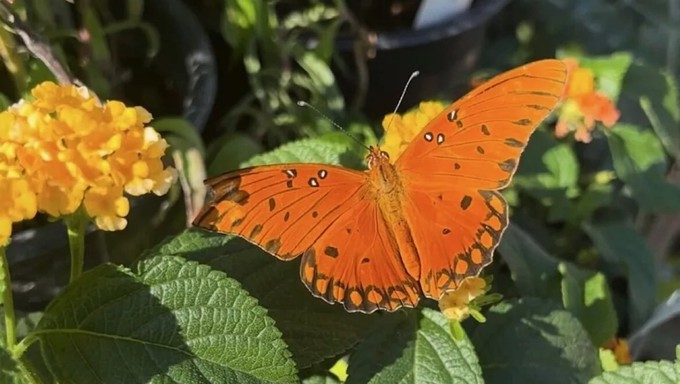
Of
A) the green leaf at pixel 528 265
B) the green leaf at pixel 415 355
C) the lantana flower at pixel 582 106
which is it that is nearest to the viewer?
the green leaf at pixel 415 355

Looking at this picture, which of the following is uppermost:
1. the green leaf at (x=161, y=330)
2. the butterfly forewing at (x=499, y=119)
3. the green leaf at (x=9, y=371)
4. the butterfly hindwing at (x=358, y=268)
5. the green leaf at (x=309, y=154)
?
the green leaf at (x=309, y=154)

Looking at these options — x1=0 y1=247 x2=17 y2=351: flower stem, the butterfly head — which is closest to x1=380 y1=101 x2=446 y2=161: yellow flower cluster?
the butterfly head

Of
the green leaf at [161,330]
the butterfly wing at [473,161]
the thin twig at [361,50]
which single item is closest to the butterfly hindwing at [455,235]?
the butterfly wing at [473,161]

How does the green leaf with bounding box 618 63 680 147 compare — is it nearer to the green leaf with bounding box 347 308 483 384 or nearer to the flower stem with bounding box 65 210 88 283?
the green leaf with bounding box 347 308 483 384

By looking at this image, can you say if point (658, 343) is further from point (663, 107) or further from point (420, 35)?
point (420, 35)

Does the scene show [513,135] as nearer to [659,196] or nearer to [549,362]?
[549,362]

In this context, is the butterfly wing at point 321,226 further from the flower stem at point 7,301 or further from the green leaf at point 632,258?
the green leaf at point 632,258
